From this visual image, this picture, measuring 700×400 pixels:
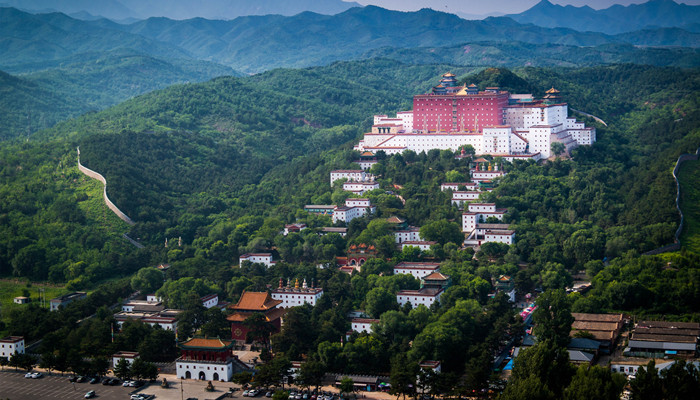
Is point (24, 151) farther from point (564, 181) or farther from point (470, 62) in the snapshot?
point (470, 62)

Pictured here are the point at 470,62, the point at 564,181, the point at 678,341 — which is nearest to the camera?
the point at 678,341

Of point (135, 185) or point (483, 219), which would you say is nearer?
point (483, 219)

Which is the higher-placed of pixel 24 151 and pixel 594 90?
pixel 594 90

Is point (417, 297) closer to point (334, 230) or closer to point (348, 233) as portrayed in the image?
point (348, 233)

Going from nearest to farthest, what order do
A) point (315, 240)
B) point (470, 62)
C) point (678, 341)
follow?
point (678, 341)
point (315, 240)
point (470, 62)

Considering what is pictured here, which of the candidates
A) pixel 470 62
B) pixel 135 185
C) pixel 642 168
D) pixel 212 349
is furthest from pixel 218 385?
pixel 470 62

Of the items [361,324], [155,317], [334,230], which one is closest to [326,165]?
[334,230]

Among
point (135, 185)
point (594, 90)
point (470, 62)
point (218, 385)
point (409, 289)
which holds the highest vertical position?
point (470, 62)
